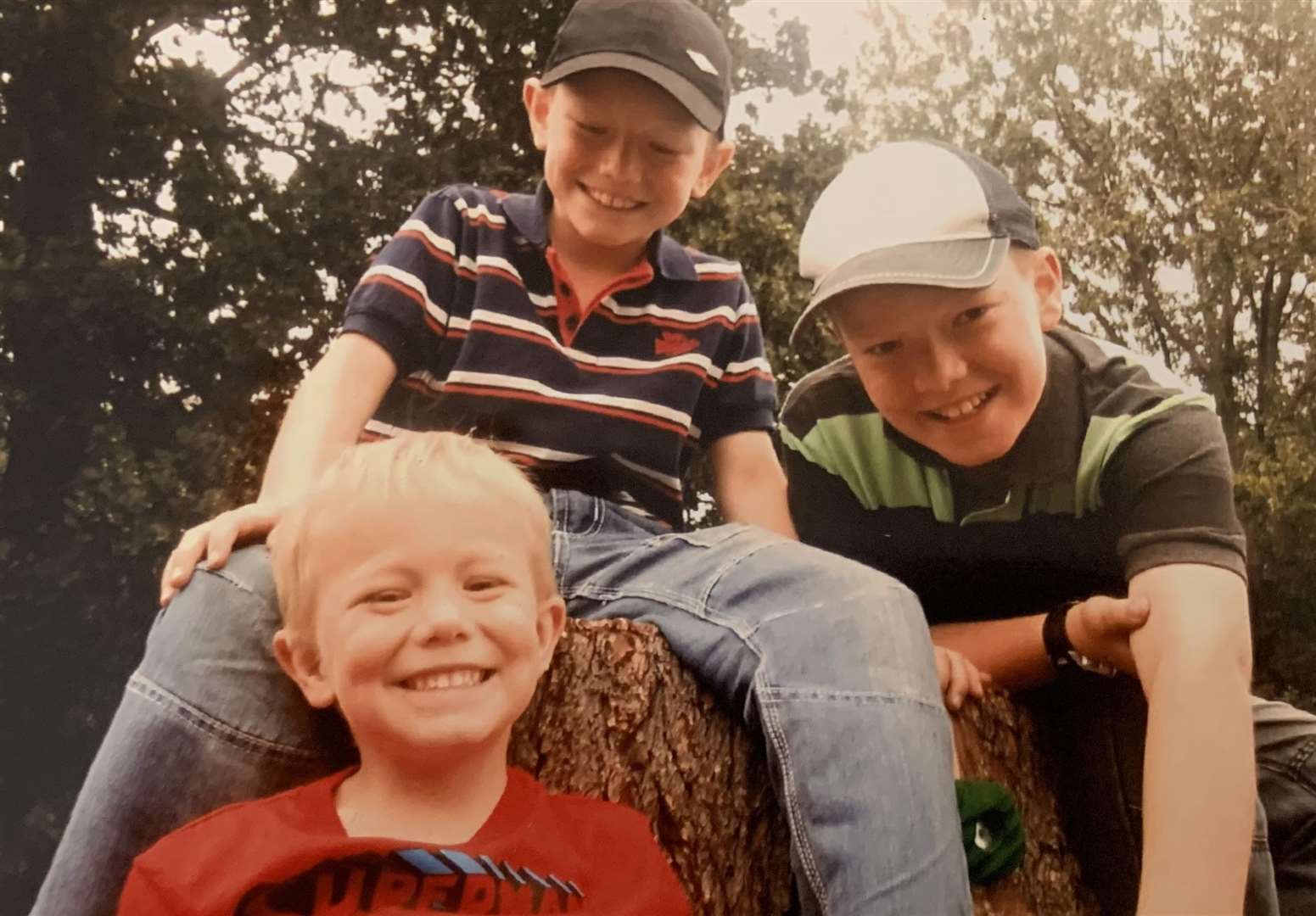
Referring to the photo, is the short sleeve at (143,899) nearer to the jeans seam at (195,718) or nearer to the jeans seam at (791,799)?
the jeans seam at (195,718)

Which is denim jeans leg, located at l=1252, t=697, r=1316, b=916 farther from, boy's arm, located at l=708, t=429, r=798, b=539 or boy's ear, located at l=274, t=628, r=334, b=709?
boy's ear, located at l=274, t=628, r=334, b=709

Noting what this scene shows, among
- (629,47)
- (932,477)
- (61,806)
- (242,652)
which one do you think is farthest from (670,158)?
(61,806)

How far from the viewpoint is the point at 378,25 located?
50.1 inches

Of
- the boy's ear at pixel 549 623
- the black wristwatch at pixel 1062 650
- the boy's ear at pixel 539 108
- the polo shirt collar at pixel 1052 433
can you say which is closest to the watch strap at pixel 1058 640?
the black wristwatch at pixel 1062 650

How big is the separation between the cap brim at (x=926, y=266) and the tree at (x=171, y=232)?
242 millimetres

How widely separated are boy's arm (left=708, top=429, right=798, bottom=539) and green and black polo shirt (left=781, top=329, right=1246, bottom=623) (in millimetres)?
30

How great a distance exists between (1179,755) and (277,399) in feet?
2.83

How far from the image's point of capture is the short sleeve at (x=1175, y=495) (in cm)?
88

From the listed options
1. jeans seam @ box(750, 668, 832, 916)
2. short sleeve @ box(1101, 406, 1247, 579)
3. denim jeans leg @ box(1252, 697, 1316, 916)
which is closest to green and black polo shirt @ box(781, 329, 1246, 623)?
short sleeve @ box(1101, 406, 1247, 579)

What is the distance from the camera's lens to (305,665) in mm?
727

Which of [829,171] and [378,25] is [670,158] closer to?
[829,171]

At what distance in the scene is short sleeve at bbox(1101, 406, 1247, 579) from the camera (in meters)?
0.88

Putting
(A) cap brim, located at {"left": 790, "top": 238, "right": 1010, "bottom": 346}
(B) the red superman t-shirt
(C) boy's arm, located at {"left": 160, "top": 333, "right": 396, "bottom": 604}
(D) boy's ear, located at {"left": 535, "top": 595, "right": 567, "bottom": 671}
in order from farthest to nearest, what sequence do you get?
(A) cap brim, located at {"left": 790, "top": 238, "right": 1010, "bottom": 346} → (C) boy's arm, located at {"left": 160, "top": 333, "right": 396, "bottom": 604} → (D) boy's ear, located at {"left": 535, "top": 595, "right": 567, "bottom": 671} → (B) the red superman t-shirt

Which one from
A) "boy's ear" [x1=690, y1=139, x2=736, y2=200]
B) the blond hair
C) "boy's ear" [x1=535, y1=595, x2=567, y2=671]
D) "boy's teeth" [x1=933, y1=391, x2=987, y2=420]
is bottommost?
"boy's ear" [x1=535, y1=595, x2=567, y2=671]
